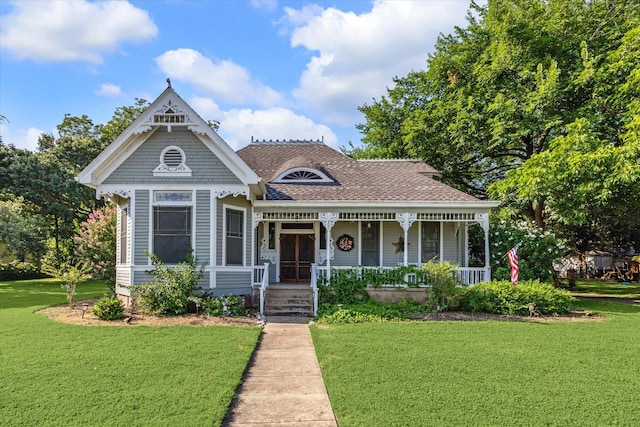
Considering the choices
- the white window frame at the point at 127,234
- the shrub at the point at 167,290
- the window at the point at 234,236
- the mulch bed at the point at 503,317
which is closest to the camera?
the shrub at the point at 167,290

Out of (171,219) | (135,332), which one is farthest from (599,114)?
(135,332)

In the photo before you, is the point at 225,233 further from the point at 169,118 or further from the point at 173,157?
the point at 169,118

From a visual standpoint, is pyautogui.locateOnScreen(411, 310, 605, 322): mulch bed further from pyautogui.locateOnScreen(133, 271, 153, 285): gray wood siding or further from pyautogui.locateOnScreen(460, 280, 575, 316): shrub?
pyautogui.locateOnScreen(133, 271, 153, 285): gray wood siding

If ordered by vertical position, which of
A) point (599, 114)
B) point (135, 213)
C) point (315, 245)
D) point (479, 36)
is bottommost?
point (315, 245)

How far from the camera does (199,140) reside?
12922mm

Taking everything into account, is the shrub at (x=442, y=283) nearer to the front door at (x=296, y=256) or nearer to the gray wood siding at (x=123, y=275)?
the front door at (x=296, y=256)

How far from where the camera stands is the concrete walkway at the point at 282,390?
199 inches

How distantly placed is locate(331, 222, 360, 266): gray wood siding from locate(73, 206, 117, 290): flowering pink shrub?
786 centimetres

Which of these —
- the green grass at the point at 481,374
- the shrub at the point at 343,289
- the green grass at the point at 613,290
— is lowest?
the green grass at the point at 613,290

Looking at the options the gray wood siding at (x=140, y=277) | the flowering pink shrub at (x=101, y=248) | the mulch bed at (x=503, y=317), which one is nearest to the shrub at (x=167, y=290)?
the gray wood siding at (x=140, y=277)

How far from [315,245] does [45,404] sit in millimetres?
11080

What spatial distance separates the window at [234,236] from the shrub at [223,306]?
1.30 metres

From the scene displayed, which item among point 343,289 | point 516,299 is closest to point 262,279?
point 343,289

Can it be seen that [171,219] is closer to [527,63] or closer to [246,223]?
[246,223]
